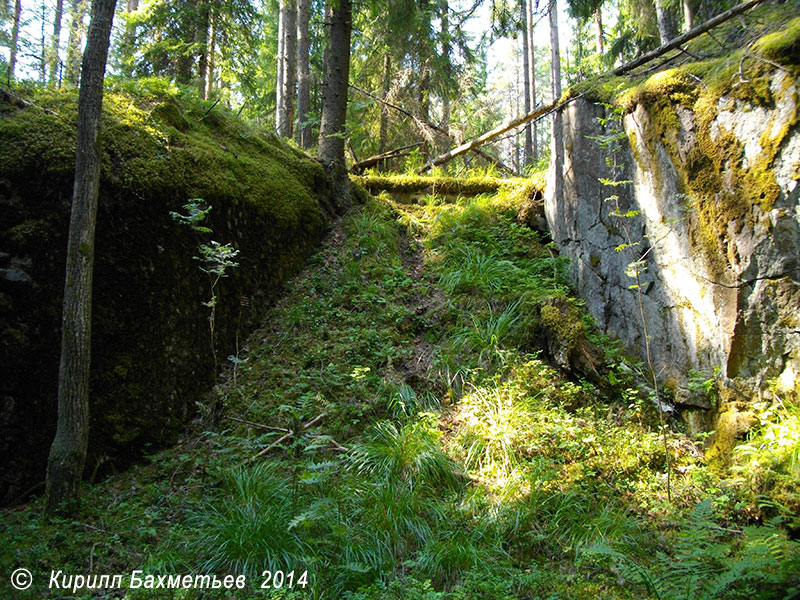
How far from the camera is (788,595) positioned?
2178mm

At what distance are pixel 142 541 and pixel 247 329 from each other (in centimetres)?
261

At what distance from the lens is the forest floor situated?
268 centimetres

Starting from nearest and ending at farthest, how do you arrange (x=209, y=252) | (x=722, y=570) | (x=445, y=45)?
(x=722, y=570)
(x=209, y=252)
(x=445, y=45)

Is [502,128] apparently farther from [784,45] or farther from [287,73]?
[287,73]

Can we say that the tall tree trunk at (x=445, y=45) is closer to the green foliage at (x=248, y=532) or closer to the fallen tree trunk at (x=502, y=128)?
the fallen tree trunk at (x=502, y=128)

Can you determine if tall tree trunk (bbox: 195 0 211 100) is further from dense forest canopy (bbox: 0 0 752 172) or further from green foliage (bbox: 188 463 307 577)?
green foliage (bbox: 188 463 307 577)

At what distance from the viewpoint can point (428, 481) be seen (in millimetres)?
3631

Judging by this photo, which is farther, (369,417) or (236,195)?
(236,195)

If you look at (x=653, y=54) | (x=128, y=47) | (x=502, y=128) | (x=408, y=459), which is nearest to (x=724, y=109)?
(x=653, y=54)

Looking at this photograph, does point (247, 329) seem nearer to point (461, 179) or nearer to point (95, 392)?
point (95, 392)

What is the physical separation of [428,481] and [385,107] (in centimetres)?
890

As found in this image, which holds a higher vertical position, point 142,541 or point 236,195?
point 236,195

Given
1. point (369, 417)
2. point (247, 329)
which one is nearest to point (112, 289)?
point (247, 329)

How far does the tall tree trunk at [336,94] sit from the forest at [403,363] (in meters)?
1.11
